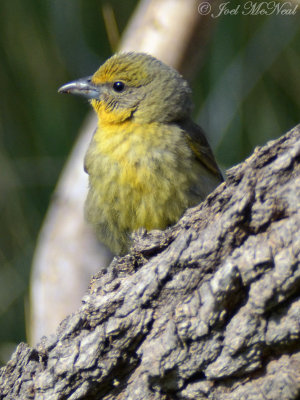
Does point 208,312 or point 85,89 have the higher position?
point 85,89

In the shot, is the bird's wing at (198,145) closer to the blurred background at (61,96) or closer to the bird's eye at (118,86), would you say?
the bird's eye at (118,86)

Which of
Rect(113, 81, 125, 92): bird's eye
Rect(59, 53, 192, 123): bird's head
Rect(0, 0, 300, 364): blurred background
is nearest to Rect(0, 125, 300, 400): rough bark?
Rect(59, 53, 192, 123): bird's head

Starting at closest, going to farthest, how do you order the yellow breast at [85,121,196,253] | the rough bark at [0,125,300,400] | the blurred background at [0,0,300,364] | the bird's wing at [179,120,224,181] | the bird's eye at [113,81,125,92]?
the rough bark at [0,125,300,400] < the yellow breast at [85,121,196,253] < the bird's wing at [179,120,224,181] < the bird's eye at [113,81,125,92] < the blurred background at [0,0,300,364]

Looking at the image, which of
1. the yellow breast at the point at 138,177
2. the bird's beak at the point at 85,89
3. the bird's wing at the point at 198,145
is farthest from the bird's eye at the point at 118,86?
the bird's wing at the point at 198,145

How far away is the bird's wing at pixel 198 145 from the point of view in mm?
3699

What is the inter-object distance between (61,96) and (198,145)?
2.50 meters

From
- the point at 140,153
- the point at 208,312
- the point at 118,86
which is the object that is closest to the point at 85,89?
the point at 118,86

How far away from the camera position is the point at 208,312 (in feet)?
6.23

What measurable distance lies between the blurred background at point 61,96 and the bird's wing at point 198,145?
154 centimetres

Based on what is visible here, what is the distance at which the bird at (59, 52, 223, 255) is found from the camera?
3375mm

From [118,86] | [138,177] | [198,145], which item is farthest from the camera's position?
[118,86]

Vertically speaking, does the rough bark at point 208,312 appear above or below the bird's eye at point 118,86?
below

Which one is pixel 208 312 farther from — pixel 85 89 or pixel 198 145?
pixel 85 89

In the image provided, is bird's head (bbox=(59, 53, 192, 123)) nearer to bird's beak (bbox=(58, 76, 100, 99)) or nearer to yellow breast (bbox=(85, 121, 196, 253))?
bird's beak (bbox=(58, 76, 100, 99))
